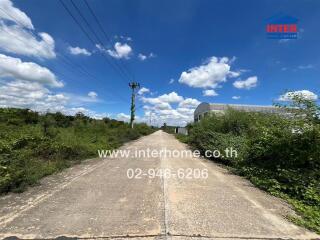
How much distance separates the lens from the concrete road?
372 centimetres

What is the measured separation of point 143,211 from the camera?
4.56m

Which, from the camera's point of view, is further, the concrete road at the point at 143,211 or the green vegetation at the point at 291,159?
the green vegetation at the point at 291,159

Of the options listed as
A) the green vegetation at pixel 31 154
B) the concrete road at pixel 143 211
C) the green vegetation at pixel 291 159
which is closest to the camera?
the concrete road at pixel 143 211

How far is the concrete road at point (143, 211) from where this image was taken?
3717 mm

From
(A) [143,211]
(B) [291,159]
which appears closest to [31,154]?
(A) [143,211]

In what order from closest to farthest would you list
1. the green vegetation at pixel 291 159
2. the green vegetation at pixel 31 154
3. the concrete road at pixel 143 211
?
the concrete road at pixel 143 211 < the green vegetation at pixel 291 159 < the green vegetation at pixel 31 154

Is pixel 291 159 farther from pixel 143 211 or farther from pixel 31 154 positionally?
pixel 31 154

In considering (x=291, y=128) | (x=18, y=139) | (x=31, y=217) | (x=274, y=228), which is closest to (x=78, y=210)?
(x=31, y=217)

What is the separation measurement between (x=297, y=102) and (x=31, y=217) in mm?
8533

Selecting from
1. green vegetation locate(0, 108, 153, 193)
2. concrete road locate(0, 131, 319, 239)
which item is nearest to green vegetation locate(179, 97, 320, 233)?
concrete road locate(0, 131, 319, 239)

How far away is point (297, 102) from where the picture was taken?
7.85m

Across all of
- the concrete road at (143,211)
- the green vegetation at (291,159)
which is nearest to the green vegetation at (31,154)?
the concrete road at (143,211)

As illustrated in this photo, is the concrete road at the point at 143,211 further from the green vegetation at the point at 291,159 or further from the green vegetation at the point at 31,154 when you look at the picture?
the green vegetation at the point at 291,159

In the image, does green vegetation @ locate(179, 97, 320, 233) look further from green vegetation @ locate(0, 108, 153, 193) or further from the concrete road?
green vegetation @ locate(0, 108, 153, 193)
